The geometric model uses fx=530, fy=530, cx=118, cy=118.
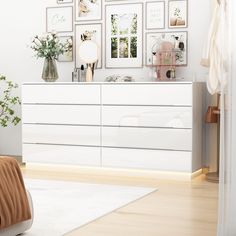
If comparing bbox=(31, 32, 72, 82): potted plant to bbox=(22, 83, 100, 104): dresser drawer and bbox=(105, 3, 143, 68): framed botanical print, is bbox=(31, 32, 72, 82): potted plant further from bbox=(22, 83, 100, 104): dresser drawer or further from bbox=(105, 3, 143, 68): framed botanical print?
bbox=(105, 3, 143, 68): framed botanical print

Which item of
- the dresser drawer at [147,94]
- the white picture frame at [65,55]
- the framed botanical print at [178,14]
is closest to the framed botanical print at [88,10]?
the white picture frame at [65,55]

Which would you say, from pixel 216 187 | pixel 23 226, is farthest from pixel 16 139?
pixel 23 226

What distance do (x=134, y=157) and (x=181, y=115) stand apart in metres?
0.66

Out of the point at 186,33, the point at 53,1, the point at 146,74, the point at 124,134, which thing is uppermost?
the point at 53,1

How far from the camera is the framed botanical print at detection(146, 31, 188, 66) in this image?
18.7 ft

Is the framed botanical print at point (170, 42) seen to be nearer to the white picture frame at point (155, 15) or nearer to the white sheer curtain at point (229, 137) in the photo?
the white picture frame at point (155, 15)

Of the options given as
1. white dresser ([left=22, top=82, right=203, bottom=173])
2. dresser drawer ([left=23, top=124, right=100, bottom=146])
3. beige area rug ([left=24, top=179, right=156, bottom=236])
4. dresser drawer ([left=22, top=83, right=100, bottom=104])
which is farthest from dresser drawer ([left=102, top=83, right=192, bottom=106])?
beige area rug ([left=24, top=179, right=156, bottom=236])

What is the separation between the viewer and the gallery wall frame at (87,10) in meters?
6.08

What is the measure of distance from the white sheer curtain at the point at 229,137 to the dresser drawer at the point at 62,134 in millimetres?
3041

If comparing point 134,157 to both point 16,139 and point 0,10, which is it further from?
point 0,10

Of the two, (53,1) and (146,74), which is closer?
(146,74)

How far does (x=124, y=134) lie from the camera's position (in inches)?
216

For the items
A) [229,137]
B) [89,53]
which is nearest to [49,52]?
[89,53]

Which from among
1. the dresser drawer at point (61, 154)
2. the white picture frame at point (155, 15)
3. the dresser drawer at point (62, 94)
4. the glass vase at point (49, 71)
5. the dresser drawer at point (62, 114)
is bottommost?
the dresser drawer at point (61, 154)
